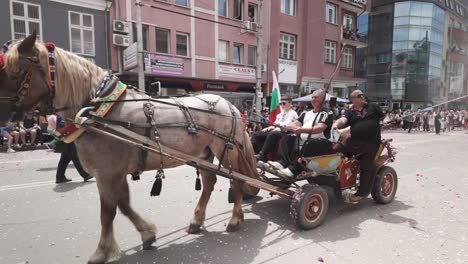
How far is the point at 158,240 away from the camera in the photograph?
3.52 m

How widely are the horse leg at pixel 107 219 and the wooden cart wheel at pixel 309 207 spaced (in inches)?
83.9

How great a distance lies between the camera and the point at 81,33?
14.5 m

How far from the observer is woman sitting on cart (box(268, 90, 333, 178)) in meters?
4.05

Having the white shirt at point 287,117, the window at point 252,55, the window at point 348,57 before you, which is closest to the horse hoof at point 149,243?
the white shirt at point 287,117

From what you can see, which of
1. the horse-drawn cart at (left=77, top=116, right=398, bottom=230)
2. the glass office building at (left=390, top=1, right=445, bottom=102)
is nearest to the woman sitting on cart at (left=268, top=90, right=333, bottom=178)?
the horse-drawn cart at (left=77, top=116, right=398, bottom=230)

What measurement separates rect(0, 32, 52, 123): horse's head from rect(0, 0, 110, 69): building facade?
12.6 metres

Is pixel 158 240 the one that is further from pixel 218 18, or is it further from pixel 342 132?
pixel 218 18

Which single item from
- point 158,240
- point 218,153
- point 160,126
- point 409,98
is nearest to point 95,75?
point 160,126

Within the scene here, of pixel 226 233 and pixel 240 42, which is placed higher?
pixel 240 42

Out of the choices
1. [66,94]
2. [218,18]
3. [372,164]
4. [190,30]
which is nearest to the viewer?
[66,94]

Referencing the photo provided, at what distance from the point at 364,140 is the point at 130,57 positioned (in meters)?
12.5

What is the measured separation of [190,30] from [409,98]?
3764cm

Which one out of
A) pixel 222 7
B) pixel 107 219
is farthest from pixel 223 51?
pixel 107 219

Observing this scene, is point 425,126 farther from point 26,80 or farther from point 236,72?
point 26,80
